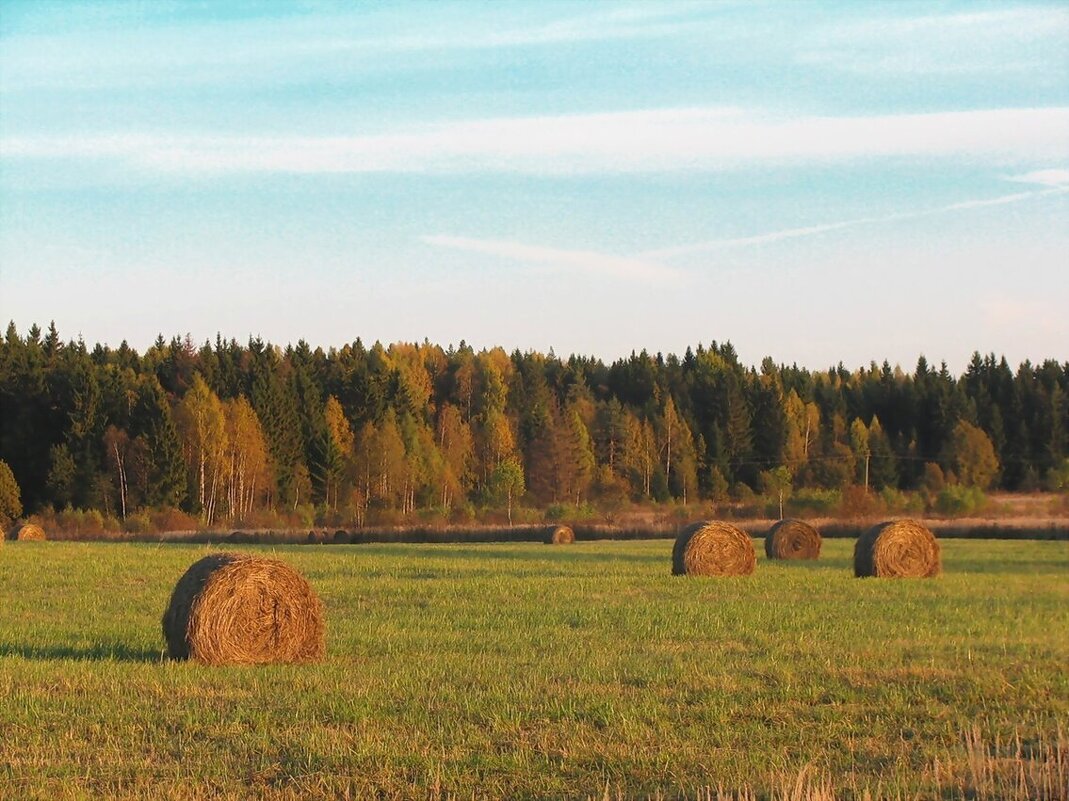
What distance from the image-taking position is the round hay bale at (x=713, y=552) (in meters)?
28.4

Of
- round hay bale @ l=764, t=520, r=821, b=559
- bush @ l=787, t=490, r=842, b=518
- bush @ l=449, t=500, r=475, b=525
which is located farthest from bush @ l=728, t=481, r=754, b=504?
round hay bale @ l=764, t=520, r=821, b=559

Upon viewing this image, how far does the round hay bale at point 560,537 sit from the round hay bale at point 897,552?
2209cm

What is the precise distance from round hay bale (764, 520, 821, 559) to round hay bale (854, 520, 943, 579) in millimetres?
6415

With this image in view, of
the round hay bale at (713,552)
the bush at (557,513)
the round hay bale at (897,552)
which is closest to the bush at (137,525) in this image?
the bush at (557,513)

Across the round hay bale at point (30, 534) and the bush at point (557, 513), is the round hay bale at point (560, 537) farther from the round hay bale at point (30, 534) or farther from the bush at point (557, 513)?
the bush at point (557, 513)

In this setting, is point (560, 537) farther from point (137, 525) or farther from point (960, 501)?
point (137, 525)

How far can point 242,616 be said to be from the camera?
15.6 m

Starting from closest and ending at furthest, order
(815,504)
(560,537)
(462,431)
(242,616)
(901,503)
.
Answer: (242,616) < (560,537) < (901,503) < (815,504) < (462,431)

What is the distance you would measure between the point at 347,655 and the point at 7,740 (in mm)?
5547

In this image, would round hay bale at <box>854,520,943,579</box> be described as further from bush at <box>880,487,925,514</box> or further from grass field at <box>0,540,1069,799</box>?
bush at <box>880,487,925,514</box>

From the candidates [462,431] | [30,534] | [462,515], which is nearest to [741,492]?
[462,431]

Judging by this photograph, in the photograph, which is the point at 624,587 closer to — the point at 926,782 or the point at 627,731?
the point at 627,731

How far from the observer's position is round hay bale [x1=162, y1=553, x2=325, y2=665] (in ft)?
50.5

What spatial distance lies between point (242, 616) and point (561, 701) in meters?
5.04
